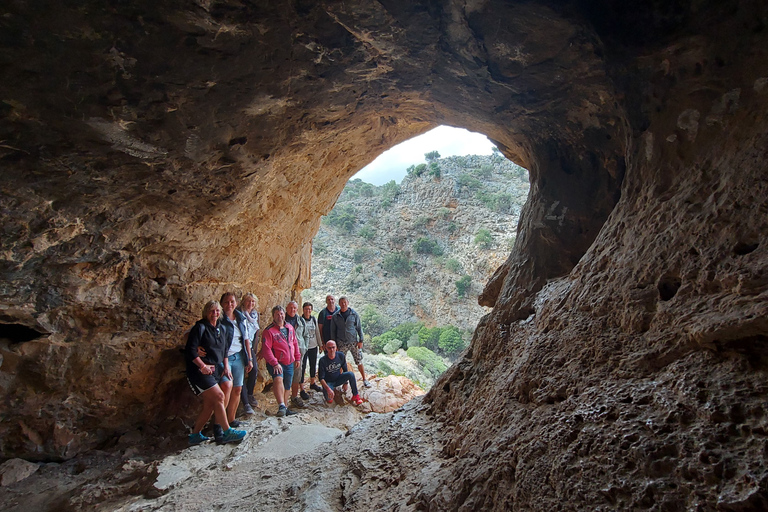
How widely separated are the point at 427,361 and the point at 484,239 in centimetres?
1159

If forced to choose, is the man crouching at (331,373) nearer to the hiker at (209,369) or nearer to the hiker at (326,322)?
the hiker at (326,322)

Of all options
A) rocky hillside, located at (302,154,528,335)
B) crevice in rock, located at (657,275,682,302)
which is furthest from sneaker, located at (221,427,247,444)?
rocky hillside, located at (302,154,528,335)

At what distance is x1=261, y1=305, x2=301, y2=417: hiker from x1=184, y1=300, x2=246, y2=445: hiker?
1.04 meters

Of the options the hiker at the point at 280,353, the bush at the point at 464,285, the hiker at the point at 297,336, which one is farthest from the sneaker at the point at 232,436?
the bush at the point at 464,285

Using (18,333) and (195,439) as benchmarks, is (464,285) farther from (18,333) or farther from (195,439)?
(18,333)

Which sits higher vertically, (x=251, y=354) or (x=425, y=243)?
(x=425, y=243)

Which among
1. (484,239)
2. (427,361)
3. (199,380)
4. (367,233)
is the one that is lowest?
(427,361)

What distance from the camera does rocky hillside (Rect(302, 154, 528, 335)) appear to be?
28500mm

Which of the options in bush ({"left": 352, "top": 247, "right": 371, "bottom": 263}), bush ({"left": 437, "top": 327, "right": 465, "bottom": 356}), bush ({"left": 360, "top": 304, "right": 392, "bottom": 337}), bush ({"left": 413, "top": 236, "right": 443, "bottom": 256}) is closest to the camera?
bush ({"left": 437, "top": 327, "right": 465, "bottom": 356})

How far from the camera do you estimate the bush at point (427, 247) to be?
3175cm

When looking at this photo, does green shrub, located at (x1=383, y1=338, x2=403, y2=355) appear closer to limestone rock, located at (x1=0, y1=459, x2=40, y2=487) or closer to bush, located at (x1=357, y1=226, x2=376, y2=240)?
bush, located at (x1=357, y1=226, x2=376, y2=240)

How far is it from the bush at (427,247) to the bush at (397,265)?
127 centimetres

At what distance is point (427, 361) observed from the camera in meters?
20.1

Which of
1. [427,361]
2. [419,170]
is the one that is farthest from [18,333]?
[419,170]
